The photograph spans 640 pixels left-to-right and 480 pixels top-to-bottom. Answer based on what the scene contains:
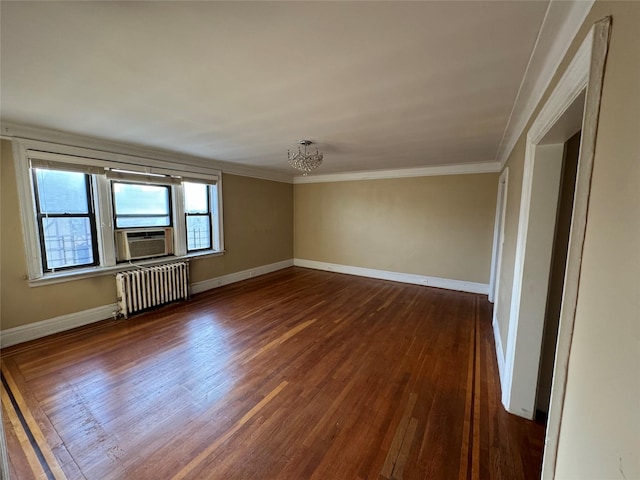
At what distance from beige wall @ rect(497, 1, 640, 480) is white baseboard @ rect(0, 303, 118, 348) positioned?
15.6ft

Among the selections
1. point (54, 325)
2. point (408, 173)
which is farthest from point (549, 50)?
point (54, 325)

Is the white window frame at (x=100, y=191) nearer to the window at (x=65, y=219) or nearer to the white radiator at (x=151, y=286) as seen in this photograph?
the window at (x=65, y=219)

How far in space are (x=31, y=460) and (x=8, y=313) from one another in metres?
2.16

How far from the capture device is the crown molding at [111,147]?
2.85 meters

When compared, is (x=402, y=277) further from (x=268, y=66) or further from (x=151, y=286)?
(x=268, y=66)

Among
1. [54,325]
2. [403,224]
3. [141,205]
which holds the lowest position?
[54,325]

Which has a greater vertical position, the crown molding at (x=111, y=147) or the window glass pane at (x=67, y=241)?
the crown molding at (x=111, y=147)

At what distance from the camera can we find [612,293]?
0.71 metres

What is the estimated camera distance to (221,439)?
1796 millimetres

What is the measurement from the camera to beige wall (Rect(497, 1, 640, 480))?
2.03 feet

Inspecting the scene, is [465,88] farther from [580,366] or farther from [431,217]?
[431,217]

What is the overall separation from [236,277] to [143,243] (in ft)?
6.33

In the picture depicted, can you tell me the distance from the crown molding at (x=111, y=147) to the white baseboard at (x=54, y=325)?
2.11 metres

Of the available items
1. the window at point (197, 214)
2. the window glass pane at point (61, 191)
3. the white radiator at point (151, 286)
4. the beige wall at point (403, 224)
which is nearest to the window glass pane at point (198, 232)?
the window at point (197, 214)
